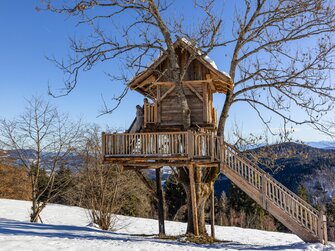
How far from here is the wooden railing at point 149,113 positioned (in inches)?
634

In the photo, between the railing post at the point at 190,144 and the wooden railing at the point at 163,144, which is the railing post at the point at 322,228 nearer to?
the wooden railing at the point at 163,144

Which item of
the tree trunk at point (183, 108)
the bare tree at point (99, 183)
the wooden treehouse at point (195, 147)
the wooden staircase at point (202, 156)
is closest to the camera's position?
the wooden treehouse at point (195, 147)

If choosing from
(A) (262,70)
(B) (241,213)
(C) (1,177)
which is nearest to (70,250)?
(A) (262,70)

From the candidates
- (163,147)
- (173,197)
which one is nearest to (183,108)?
(163,147)

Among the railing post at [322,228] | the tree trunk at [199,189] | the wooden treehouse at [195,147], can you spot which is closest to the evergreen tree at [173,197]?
the tree trunk at [199,189]

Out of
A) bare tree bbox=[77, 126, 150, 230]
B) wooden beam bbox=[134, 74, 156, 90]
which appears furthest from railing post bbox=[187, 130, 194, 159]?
bare tree bbox=[77, 126, 150, 230]

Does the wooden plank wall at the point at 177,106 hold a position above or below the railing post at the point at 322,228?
above

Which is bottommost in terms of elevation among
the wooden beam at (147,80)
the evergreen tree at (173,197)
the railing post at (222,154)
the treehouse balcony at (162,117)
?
the evergreen tree at (173,197)

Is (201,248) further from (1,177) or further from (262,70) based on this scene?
(1,177)

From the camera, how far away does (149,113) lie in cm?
1625

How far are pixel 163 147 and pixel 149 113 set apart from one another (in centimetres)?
314

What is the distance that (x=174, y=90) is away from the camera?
16.1 metres

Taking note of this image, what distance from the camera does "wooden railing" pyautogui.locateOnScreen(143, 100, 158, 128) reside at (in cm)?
1611

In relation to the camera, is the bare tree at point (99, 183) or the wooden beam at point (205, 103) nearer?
the wooden beam at point (205, 103)
